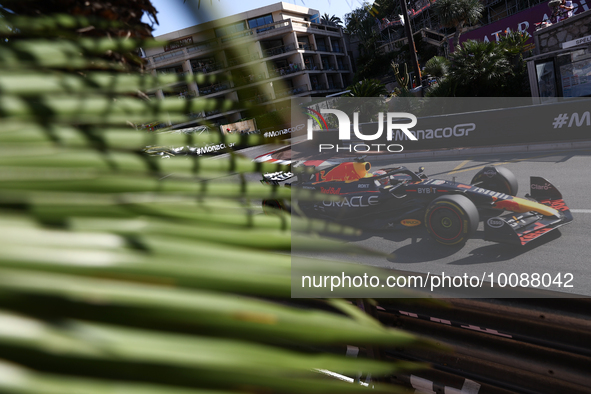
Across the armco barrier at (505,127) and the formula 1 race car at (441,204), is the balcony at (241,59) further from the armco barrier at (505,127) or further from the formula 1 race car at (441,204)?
the armco barrier at (505,127)

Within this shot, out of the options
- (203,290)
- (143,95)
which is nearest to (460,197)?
(143,95)

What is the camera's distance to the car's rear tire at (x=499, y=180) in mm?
6188

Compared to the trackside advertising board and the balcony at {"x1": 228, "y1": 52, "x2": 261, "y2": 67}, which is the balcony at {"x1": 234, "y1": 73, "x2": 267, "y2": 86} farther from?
the trackside advertising board

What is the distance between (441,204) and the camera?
5324 millimetres

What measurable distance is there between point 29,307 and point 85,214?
0.25 ft

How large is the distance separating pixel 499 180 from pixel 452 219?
1.59m

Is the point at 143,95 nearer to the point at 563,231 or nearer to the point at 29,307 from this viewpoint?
the point at 29,307

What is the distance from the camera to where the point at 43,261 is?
22 centimetres

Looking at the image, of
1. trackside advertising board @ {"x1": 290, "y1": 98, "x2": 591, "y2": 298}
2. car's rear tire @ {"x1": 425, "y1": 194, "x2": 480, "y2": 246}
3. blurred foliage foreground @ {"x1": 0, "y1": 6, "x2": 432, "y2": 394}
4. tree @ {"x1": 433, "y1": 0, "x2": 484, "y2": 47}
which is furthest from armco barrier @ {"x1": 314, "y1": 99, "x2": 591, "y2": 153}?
tree @ {"x1": 433, "y1": 0, "x2": 484, "y2": 47}

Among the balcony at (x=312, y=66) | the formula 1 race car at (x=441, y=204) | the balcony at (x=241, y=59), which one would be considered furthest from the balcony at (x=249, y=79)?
the balcony at (x=312, y=66)

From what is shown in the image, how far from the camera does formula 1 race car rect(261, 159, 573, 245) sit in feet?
16.9

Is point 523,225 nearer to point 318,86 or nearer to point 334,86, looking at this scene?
point 318,86

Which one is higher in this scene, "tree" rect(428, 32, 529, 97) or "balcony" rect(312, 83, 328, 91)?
"balcony" rect(312, 83, 328, 91)

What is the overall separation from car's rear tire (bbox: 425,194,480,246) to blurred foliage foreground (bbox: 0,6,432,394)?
17.2 ft
